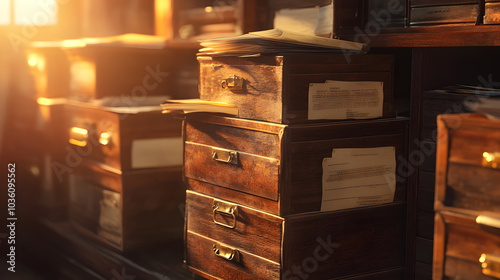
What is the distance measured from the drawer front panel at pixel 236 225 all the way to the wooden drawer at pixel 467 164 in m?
0.43

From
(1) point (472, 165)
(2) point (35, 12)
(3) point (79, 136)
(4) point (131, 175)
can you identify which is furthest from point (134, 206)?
(2) point (35, 12)

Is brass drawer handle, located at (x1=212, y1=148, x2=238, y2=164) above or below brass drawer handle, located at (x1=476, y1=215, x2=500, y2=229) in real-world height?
above

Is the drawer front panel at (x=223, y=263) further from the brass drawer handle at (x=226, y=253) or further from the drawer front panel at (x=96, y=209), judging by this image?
the drawer front panel at (x=96, y=209)

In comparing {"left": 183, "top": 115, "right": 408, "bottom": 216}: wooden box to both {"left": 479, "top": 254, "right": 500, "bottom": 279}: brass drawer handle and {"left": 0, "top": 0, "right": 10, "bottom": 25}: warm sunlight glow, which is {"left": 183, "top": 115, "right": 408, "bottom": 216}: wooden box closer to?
{"left": 479, "top": 254, "right": 500, "bottom": 279}: brass drawer handle

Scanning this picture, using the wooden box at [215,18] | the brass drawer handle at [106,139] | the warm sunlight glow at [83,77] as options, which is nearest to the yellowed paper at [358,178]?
the wooden box at [215,18]

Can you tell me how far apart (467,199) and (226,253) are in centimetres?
69

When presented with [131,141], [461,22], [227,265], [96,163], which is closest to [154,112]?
[131,141]

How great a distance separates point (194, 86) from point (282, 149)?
994 mm

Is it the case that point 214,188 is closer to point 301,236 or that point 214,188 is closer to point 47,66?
point 301,236

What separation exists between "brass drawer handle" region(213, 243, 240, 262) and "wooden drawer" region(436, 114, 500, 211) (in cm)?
60

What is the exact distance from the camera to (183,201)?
2188 mm

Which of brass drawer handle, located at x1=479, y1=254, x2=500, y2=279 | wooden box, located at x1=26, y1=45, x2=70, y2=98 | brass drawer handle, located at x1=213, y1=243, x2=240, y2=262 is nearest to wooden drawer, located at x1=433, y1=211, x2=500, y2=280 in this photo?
brass drawer handle, located at x1=479, y1=254, x2=500, y2=279

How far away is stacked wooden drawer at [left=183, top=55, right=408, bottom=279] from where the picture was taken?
4.59 ft

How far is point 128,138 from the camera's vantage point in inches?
80.7
